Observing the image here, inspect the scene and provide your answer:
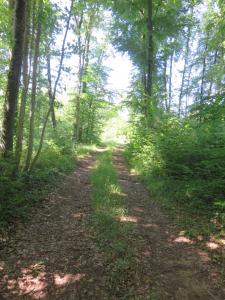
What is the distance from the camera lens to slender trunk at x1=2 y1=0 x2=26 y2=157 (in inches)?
295

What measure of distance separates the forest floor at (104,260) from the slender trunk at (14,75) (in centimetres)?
243

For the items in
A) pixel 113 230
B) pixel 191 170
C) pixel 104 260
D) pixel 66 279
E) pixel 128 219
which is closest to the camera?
pixel 66 279

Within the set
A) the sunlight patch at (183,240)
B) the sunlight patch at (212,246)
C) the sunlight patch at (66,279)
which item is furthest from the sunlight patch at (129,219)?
the sunlight patch at (66,279)

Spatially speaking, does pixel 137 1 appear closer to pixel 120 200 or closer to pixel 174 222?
pixel 120 200

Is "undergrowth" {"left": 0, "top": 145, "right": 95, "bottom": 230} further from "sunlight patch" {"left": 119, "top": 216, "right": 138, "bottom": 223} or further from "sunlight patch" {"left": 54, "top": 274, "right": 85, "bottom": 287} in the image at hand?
"sunlight patch" {"left": 119, "top": 216, "right": 138, "bottom": 223}

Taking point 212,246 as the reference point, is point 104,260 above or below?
below

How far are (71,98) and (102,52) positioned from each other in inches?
351

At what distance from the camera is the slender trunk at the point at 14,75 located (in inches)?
295

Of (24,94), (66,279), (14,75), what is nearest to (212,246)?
(66,279)

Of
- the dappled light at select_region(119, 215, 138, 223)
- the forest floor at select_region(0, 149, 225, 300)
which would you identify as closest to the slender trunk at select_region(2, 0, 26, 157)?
the forest floor at select_region(0, 149, 225, 300)

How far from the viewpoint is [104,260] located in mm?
4598

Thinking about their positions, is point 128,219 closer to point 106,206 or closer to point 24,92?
point 106,206

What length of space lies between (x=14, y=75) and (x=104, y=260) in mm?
5786

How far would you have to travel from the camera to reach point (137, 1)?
14625 millimetres
